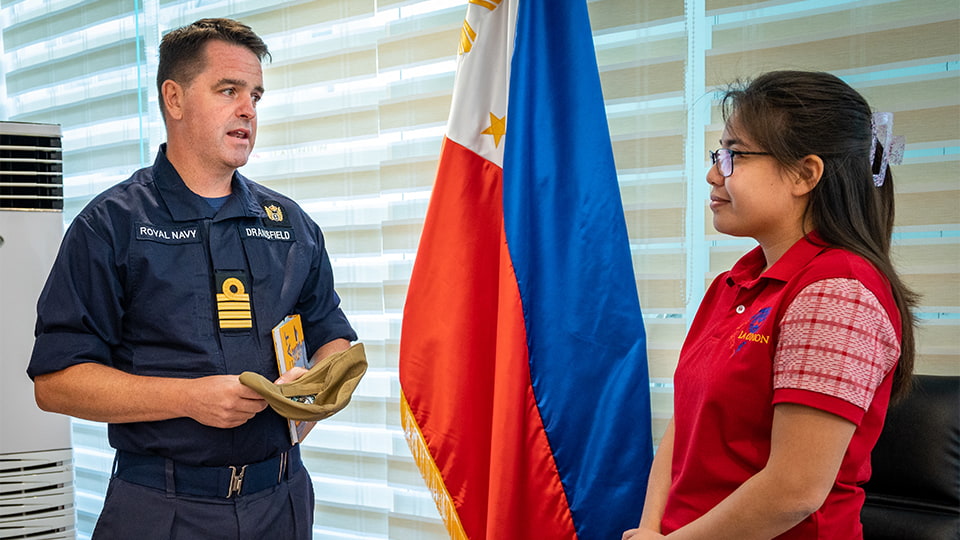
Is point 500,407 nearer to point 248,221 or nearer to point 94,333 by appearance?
point 248,221

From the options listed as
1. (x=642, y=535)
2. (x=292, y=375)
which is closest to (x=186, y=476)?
(x=292, y=375)

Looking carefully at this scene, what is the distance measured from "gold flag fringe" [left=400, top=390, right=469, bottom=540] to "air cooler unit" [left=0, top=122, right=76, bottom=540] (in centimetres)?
126

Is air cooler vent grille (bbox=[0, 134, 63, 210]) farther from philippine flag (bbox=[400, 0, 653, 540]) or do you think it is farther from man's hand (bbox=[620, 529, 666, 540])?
man's hand (bbox=[620, 529, 666, 540])

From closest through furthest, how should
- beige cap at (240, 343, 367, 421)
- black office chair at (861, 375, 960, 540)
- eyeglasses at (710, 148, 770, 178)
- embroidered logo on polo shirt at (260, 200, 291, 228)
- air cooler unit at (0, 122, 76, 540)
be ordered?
eyeglasses at (710, 148, 770, 178) → black office chair at (861, 375, 960, 540) → beige cap at (240, 343, 367, 421) → embroidered logo on polo shirt at (260, 200, 291, 228) → air cooler unit at (0, 122, 76, 540)

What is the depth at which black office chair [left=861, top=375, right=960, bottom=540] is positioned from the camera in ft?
5.00

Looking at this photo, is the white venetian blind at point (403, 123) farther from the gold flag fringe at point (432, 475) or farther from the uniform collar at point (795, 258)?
the uniform collar at point (795, 258)

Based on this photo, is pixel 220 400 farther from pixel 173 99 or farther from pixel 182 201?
pixel 173 99

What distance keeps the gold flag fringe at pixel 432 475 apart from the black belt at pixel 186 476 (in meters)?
0.44

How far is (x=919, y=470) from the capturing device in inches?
60.9

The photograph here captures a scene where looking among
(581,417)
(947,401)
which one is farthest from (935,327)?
(581,417)

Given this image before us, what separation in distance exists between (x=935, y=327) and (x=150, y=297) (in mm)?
1699

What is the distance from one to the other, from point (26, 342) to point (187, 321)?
1180 millimetres

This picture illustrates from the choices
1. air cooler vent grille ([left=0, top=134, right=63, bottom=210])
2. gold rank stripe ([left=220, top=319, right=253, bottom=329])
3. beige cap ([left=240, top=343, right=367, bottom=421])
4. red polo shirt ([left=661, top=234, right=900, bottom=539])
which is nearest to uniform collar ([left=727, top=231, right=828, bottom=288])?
red polo shirt ([left=661, top=234, right=900, bottom=539])

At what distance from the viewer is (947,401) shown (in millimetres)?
1551
